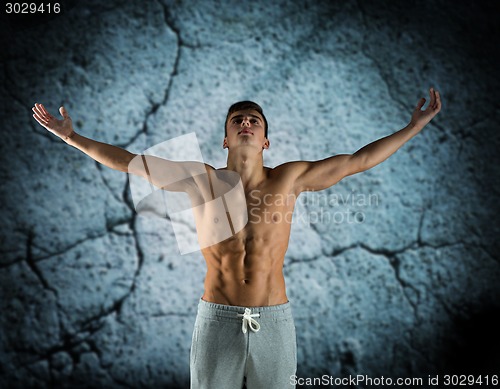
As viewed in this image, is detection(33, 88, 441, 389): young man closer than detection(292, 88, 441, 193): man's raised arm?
Yes

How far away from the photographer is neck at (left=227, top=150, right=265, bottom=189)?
5.89ft

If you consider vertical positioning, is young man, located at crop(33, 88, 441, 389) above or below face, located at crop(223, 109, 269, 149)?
below

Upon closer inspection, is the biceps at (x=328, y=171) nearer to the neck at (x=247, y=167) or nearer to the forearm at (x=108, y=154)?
the neck at (x=247, y=167)

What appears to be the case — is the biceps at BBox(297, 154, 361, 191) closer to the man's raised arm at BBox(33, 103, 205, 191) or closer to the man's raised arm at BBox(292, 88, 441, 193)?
the man's raised arm at BBox(292, 88, 441, 193)

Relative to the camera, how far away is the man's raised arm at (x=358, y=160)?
1783mm

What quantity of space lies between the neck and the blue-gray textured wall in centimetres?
61

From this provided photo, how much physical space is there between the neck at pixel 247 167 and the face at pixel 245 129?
4 centimetres

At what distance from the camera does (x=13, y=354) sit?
2.36 metres

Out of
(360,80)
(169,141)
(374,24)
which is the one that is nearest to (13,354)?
(169,141)

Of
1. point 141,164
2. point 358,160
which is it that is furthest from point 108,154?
point 358,160

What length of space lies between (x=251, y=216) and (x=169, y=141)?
2.80ft

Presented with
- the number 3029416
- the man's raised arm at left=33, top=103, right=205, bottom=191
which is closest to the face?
the man's raised arm at left=33, top=103, right=205, bottom=191

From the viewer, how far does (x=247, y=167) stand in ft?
5.90

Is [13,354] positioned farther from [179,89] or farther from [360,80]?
[360,80]
